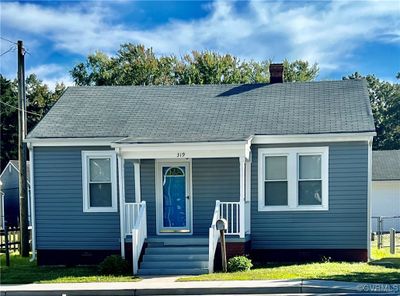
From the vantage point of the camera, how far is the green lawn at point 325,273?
10586mm

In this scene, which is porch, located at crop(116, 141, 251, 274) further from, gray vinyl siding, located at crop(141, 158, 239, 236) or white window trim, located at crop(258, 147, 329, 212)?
white window trim, located at crop(258, 147, 329, 212)

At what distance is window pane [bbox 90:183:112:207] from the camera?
46.9ft

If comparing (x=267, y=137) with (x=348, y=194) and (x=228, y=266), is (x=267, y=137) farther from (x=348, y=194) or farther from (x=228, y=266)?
(x=228, y=266)

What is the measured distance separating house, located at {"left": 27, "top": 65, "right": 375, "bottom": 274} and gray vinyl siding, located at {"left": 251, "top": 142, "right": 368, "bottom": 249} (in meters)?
0.03

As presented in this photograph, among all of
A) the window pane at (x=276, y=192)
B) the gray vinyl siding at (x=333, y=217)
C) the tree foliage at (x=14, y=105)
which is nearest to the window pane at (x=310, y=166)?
the gray vinyl siding at (x=333, y=217)

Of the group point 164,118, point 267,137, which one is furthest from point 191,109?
point 267,137

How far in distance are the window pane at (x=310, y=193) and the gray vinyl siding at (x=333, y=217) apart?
0.92 feet

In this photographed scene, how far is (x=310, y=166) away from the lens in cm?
1376

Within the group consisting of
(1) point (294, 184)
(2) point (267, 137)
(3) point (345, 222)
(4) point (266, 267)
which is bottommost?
(4) point (266, 267)

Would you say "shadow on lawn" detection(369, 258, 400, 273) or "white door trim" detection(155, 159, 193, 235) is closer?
"shadow on lawn" detection(369, 258, 400, 273)

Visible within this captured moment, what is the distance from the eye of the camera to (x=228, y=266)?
40.3ft

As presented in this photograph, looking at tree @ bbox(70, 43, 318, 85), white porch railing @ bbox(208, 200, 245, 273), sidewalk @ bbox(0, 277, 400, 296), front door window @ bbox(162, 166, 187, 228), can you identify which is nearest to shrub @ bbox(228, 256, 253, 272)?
white porch railing @ bbox(208, 200, 245, 273)

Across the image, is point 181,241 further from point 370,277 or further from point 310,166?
point 370,277

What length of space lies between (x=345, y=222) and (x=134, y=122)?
6.48 meters
